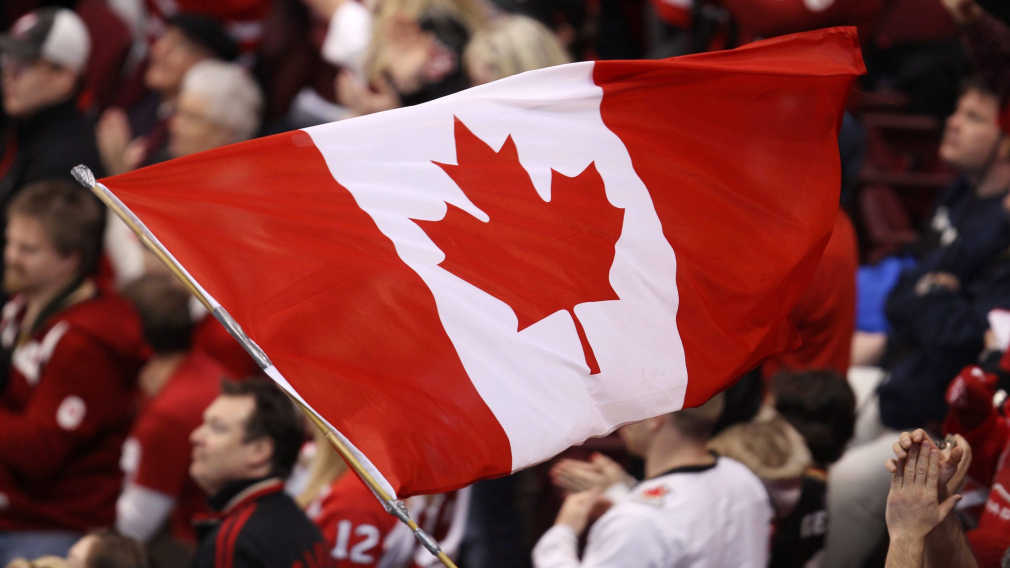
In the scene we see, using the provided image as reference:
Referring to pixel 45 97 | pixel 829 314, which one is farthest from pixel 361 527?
pixel 45 97

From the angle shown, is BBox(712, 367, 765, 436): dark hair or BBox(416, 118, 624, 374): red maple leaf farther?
BBox(712, 367, 765, 436): dark hair

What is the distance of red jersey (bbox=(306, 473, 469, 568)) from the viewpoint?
163 inches

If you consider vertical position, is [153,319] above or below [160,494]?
above

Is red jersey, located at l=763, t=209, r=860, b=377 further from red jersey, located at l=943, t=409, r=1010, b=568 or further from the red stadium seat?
the red stadium seat

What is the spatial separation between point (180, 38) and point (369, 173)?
15.4 feet

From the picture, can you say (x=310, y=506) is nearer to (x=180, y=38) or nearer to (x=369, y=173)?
(x=369, y=173)

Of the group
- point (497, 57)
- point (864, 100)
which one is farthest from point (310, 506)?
point (864, 100)

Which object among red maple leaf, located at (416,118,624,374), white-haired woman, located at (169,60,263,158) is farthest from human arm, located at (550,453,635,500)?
white-haired woman, located at (169,60,263,158)

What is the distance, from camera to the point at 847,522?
4.48 meters

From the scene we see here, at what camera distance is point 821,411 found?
4.16 m

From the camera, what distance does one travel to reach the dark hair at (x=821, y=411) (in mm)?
4164

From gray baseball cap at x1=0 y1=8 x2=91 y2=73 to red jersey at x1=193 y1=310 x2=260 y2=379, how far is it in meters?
2.03

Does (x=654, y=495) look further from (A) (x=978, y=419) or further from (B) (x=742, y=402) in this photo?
(A) (x=978, y=419)

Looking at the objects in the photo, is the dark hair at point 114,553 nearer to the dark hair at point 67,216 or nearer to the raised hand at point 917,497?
the dark hair at point 67,216
